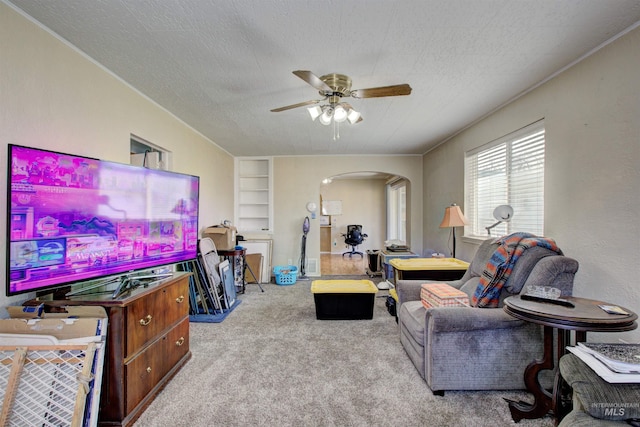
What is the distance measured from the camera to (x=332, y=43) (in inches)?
73.7

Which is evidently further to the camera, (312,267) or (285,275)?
(312,267)

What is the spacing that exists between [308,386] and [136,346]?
1.18 meters

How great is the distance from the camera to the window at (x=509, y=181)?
2566 millimetres

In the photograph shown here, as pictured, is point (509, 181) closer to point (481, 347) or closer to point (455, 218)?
point (455, 218)

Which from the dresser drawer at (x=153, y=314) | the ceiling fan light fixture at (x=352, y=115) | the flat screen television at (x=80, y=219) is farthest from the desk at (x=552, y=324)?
the flat screen television at (x=80, y=219)

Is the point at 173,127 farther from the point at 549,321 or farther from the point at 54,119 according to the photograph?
the point at 549,321

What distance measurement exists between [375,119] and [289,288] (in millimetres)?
3089

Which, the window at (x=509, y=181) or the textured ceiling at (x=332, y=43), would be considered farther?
the window at (x=509, y=181)

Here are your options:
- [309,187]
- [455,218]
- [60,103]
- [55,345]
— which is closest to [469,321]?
[455,218]

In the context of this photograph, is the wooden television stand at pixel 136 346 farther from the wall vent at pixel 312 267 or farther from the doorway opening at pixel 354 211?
the doorway opening at pixel 354 211

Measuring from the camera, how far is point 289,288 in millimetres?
4777

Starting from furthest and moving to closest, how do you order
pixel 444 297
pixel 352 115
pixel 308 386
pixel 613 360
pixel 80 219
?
pixel 352 115, pixel 444 297, pixel 308 386, pixel 80 219, pixel 613 360

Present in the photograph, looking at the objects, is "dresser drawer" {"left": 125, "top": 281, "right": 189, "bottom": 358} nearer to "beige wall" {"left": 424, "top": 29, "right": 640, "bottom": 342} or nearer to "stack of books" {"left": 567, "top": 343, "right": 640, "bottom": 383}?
"stack of books" {"left": 567, "top": 343, "right": 640, "bottom": 383}

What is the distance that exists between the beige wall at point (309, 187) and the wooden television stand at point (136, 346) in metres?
3.43
